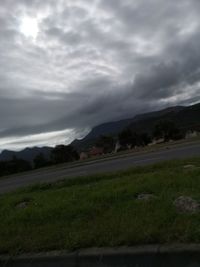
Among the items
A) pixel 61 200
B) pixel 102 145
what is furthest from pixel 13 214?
pixel 102 145

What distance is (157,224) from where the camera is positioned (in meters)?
6.07

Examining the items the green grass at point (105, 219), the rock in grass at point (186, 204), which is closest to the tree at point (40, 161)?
the green grass at point (105, 219)

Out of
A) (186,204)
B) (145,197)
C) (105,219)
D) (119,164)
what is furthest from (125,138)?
(186,204)

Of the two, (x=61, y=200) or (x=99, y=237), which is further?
(x=61, y=200)

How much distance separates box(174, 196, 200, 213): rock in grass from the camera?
21.3 ft

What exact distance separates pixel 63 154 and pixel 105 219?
155 feet

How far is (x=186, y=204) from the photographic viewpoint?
6.73m

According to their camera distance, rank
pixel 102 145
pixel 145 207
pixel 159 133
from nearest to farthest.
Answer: pixel 145 207, pixel 159 133, pixel 102 145

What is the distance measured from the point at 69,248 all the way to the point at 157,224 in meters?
1.25

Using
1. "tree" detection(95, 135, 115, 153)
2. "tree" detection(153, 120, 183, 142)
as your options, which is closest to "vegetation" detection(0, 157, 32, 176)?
"tree" detection(95, 135, 115, 153)

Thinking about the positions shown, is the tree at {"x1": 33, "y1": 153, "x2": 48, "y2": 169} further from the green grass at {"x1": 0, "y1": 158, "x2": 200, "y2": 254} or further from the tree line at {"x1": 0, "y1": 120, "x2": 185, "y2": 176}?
the green grass at {"x1": 0, "y1": 158, "x2": 200, "y2": 254}

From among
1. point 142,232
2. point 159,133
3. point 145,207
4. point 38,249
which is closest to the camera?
point 142,232

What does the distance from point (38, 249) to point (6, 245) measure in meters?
0.73

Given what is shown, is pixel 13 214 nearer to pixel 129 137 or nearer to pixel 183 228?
pixel 183 228
